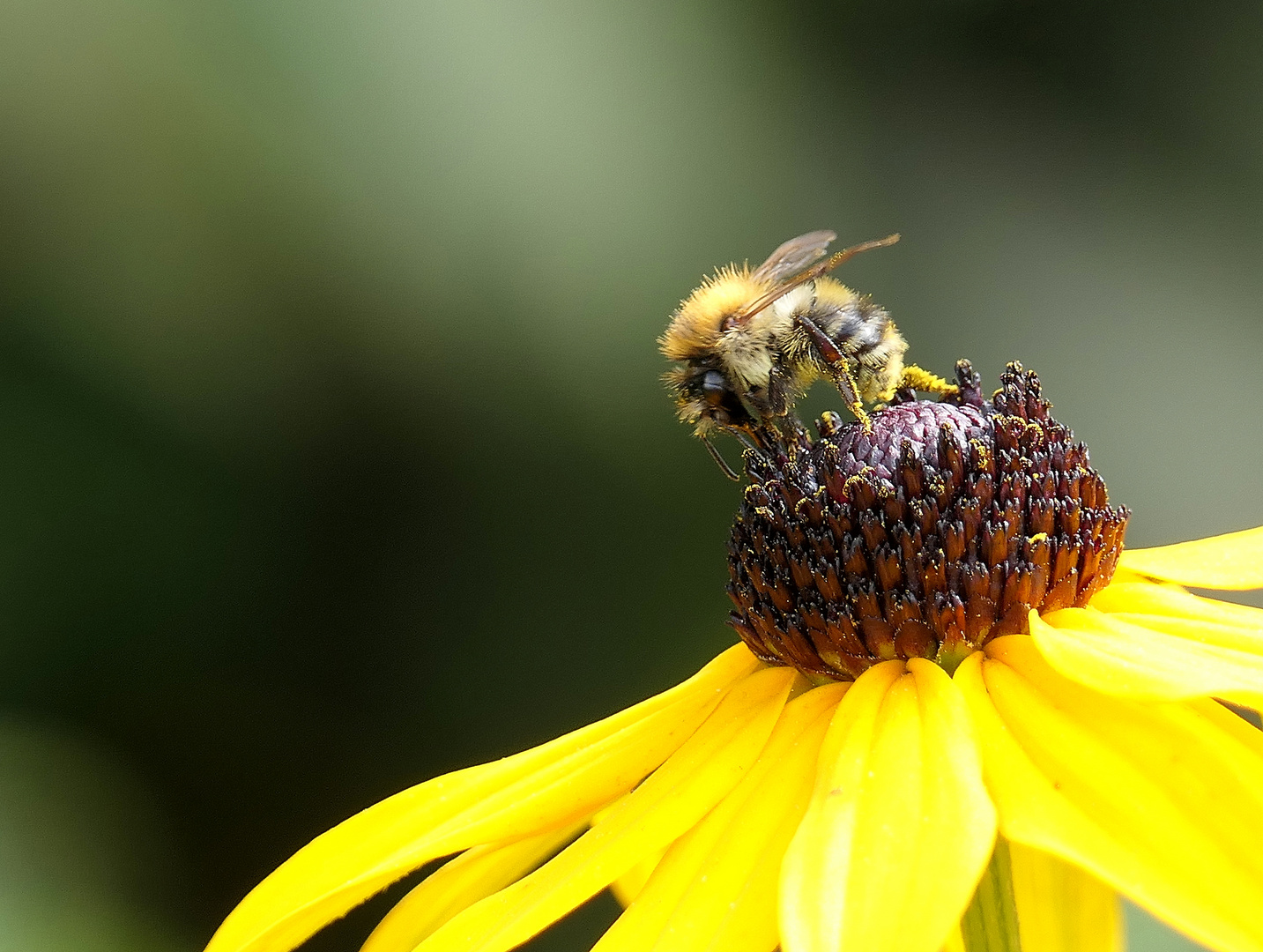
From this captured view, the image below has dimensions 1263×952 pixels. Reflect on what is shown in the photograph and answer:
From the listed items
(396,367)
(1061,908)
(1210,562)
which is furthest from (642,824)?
(396,367)

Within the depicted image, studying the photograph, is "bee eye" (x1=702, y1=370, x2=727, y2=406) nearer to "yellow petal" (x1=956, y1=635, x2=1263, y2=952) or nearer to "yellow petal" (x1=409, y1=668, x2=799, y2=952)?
"yellow petal" (x1=409, y1=668, x2=799, y2=952)

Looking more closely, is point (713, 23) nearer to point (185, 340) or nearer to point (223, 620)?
point (185, 340)

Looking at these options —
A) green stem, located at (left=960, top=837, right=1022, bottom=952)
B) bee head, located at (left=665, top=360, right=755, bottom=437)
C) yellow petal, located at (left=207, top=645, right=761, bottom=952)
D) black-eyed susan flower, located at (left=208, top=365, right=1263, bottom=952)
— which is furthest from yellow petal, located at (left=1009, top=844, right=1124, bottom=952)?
bee head, located at (left=665, top=360, right=755, bottom=437)

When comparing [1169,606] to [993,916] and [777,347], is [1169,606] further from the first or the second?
[777,347]

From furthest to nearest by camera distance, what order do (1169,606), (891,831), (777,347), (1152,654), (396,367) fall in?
(396,367) < (777,347) < (1169,606) < (1152,654) < (891,831)

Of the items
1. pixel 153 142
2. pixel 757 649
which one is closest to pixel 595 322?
pixel 153 142

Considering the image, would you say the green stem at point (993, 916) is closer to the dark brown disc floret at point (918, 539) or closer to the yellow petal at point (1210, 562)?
the dark brown disc floret at point (918, 539)
